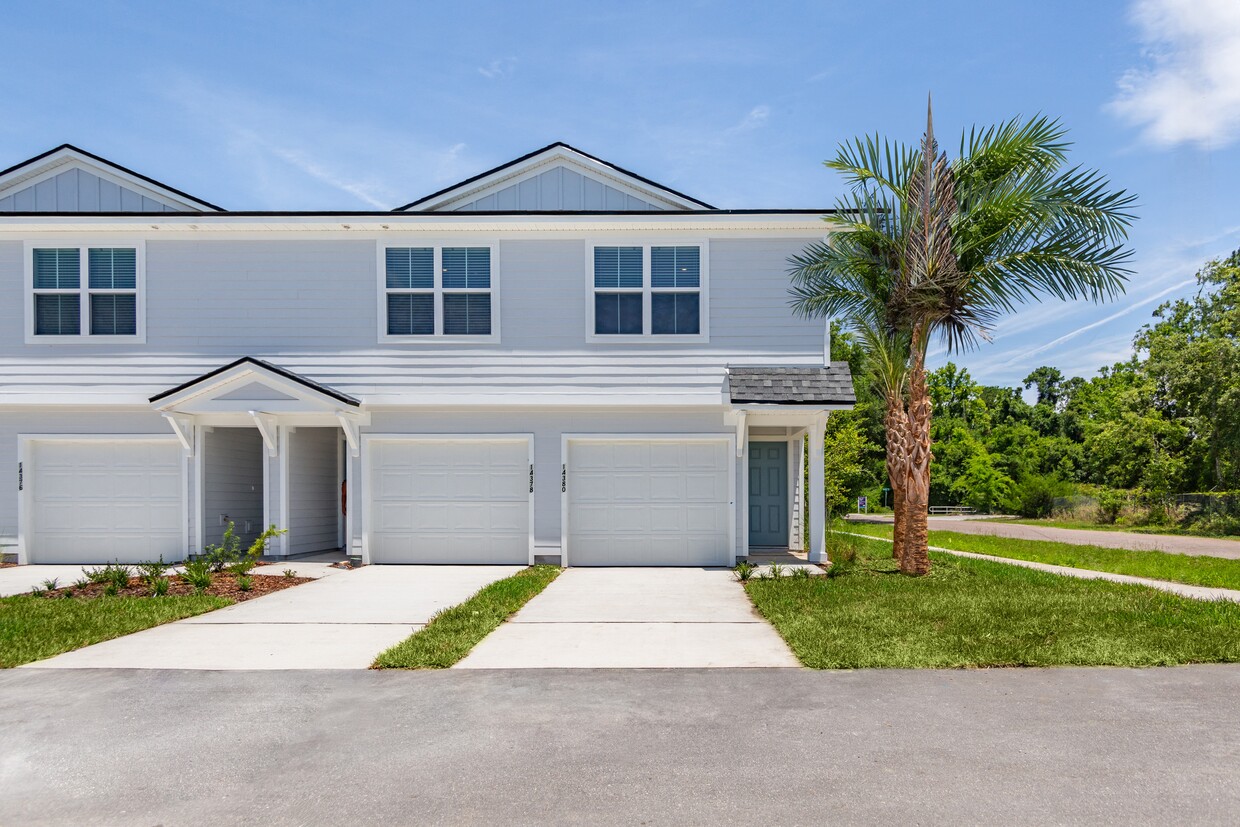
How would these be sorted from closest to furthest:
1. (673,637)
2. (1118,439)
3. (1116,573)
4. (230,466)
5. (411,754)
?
1. (411,754)
2. (673,637)
3. (1116,573)
4. (230,466)
5. (1118,439)

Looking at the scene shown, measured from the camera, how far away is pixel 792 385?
12.8 metres

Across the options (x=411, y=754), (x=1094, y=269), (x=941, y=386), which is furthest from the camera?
(x=941, y=386)

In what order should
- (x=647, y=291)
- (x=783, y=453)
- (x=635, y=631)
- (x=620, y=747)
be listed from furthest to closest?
(x=783, y=453)
(x=647, y=291)
(x=635, y=631)
(x=620, y=747)

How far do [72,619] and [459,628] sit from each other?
4.20 meters

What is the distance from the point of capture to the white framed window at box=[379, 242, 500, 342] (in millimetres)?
13602

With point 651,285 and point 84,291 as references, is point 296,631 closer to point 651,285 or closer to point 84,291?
point 651,285

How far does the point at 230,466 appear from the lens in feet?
48.4

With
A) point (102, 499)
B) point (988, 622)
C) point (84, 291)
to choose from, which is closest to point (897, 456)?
point (988, 622)

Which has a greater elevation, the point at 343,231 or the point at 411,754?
the point at 343,231

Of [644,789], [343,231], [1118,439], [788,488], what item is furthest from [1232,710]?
[1118,439]

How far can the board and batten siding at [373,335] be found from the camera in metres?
13.5

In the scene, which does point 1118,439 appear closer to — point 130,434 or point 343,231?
point 343,231

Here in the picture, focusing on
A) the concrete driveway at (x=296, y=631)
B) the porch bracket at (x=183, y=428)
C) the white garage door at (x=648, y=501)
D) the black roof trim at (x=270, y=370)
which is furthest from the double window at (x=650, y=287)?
the porch bracket at (x=183, y=428)

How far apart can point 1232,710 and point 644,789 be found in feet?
13.6
